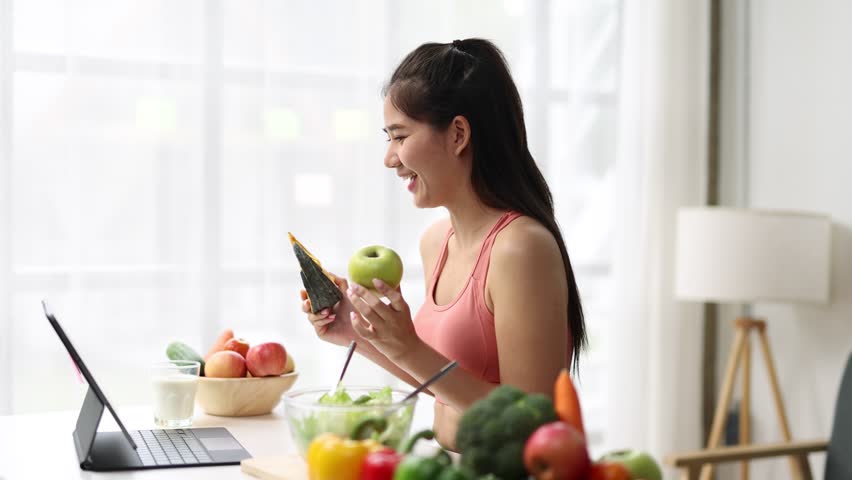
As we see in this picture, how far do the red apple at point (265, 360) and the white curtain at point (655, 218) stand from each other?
2.22 metres

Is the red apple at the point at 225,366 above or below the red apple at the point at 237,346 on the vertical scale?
below

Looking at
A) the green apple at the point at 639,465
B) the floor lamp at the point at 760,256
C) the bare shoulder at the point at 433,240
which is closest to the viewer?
the green apple at the point at 639,465

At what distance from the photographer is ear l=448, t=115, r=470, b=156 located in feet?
6.16

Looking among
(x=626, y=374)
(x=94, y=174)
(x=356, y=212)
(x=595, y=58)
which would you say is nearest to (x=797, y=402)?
(x=626, y=374)

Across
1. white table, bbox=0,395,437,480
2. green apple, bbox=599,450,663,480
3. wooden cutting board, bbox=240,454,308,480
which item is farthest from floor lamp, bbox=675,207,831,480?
green apple, bbox=599,450,663,480

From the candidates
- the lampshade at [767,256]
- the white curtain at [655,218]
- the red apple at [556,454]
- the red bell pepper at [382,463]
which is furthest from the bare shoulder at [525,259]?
the white curtain at [655,218]

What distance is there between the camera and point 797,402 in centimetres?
379

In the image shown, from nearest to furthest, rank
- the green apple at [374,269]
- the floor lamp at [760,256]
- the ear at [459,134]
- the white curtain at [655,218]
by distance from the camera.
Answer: the green apple at [374,269]
the ear at [459,134]
the floor lamp at [760,256]
the white curtain at [655,218]

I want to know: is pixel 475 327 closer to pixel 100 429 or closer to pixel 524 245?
pixel 524 245

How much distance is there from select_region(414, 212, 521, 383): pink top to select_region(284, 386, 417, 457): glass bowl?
0.55 metres

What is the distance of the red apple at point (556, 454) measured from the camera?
934 millimetres

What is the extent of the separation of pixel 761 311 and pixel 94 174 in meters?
2.68

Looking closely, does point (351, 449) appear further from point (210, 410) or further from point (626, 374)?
point (626, 374)

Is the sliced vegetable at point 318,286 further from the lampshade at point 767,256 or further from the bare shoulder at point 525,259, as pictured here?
the lampshade at point 767,256
